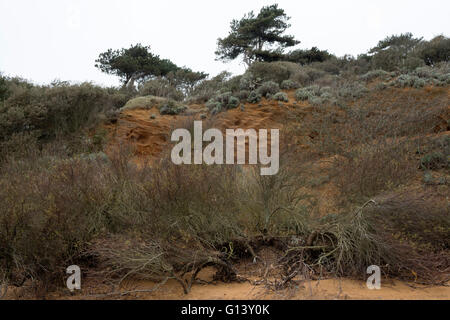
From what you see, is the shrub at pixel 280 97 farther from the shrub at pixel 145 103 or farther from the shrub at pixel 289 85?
the shrub at pixel 145 103

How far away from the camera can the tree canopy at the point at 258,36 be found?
2588cm

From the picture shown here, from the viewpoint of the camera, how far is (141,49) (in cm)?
2616

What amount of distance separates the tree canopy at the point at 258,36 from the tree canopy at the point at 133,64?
16.0ft

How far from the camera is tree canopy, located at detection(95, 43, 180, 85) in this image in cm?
2456

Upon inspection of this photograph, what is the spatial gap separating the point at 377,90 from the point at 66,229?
13.0m

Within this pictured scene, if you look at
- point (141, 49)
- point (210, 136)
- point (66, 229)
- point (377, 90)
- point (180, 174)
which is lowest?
point (66, 229)

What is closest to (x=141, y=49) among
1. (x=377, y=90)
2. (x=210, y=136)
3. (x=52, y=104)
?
(x=52, y=104)

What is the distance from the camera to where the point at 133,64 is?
24562mm

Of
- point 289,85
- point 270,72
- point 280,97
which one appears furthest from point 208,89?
point 280,97

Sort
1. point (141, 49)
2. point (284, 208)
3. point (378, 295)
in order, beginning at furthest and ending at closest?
point (141, 49) → point (284, 208) → point (378, 295)

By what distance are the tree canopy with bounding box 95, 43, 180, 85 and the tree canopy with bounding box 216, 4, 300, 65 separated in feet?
16.0

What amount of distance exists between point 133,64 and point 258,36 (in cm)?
974

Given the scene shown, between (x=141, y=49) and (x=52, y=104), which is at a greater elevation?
(x=141, y=49)
